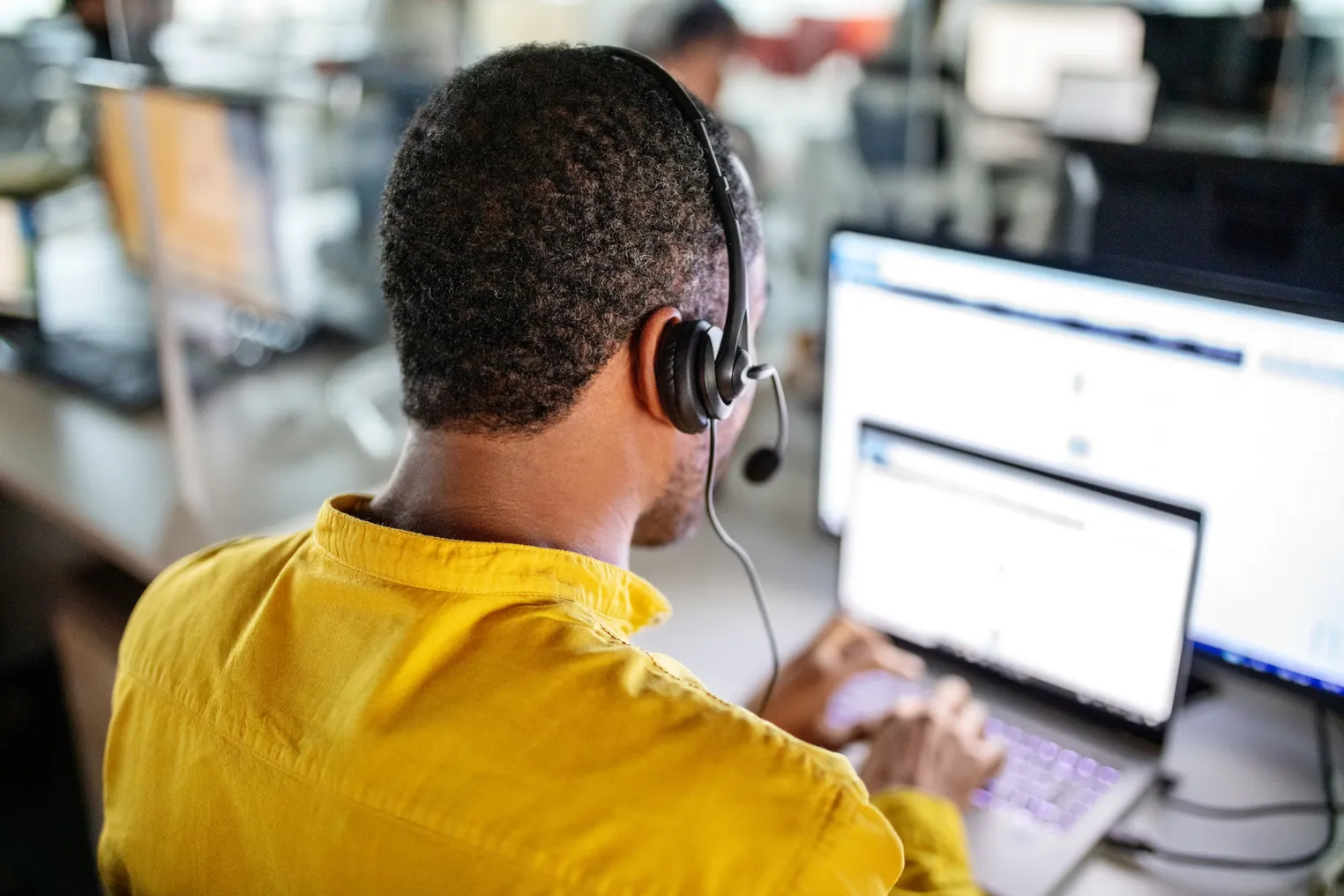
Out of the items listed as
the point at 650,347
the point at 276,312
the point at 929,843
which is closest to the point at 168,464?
the point at 276,312

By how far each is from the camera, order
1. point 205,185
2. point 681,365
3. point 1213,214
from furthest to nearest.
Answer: point 205,185 → point 1213,214 → point 681,365

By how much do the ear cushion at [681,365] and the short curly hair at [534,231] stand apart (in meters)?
0.02

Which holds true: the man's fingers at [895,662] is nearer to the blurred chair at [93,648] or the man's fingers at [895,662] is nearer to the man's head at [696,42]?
the blurred chair at [93,648]

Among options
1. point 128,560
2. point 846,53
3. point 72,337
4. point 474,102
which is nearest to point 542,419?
point 474,102

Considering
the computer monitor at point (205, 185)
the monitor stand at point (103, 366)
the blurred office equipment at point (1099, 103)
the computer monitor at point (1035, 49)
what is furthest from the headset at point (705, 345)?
the computer monitor at point (1035, 49)

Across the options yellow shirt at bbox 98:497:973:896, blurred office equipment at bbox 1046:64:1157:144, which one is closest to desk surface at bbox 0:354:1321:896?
yellow shirt at bbox 98:497:973:896

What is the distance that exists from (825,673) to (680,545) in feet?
1.40

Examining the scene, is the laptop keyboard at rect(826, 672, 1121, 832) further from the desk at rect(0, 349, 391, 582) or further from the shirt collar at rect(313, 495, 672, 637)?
Result: the desk at rect(0, 349, 391, 582)

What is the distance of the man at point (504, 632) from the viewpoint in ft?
1.84

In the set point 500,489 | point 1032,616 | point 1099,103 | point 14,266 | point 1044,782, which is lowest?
point 1044,782

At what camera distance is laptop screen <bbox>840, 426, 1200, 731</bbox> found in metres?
0.95

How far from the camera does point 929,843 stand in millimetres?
776

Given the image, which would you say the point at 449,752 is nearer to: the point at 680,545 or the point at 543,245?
the point at 543,245

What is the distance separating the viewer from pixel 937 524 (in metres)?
1.07
